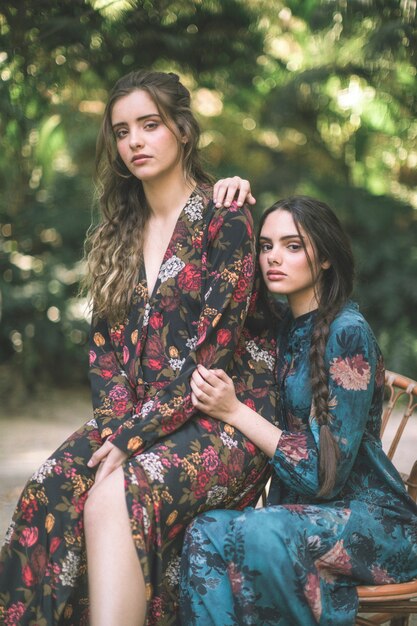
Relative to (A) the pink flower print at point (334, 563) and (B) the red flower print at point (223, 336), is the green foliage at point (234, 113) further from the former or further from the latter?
(A) the pink flower print at point (334, 563)

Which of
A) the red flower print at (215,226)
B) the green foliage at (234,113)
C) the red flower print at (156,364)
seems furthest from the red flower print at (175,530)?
the green foliage at (234,113)

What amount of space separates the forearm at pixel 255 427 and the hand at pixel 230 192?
1.93ft

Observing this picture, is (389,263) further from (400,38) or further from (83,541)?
(83,541)

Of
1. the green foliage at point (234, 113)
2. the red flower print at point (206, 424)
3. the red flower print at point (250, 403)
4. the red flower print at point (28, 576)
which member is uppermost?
the green foliage at point (234, 113)

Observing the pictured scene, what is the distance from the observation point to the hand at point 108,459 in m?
2.13

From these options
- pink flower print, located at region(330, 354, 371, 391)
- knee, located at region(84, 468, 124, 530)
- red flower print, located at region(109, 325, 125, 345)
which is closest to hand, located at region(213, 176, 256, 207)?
red flower print, located at region(109, 325, 125, 345)

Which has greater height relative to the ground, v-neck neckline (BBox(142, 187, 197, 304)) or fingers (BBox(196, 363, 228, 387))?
v-neck neckline (BBox(142, 187, 197, 304))

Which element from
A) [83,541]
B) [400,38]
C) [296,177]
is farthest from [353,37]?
[83,541]

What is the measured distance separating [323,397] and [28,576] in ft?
2.86

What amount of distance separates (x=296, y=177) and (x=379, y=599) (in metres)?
4.64

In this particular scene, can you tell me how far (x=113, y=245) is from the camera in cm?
261

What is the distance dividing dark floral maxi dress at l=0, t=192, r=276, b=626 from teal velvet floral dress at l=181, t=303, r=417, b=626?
8 cm

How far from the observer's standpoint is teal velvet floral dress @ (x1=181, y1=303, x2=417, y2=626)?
1.91 metres

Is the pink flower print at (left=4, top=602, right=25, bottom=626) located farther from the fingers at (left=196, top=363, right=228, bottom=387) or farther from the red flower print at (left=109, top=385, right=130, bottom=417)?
the fingers at (left=196, top=363, right=228, bottom=387)
